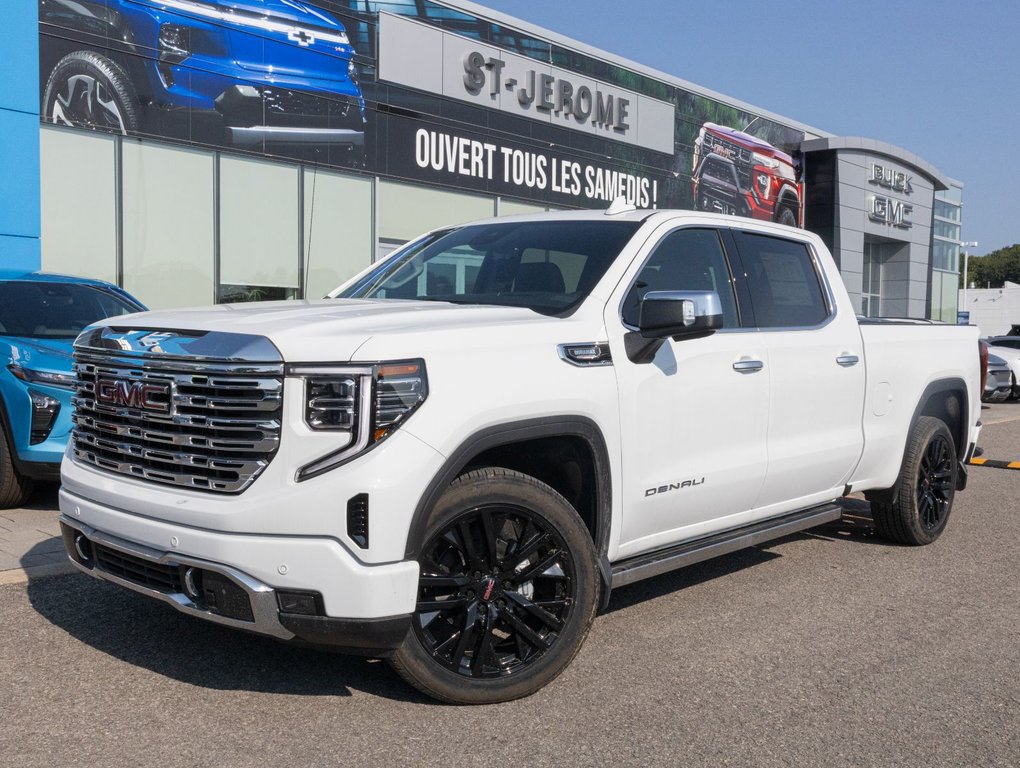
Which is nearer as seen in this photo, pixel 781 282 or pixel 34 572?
pixel 34 572

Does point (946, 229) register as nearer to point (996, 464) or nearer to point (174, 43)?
point (996, 464)

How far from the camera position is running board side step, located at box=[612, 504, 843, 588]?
4434 millimetres

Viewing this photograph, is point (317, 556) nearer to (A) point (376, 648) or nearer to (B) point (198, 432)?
(A) point (376, 648)

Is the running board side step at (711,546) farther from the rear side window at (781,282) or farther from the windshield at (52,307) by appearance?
the windshield at (52,307)

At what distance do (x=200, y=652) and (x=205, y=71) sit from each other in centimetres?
1339

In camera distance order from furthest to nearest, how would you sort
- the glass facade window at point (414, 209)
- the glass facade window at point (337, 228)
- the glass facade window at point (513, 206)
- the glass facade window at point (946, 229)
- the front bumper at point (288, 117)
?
1. the glass facade window at point (946, 229)
2. the glass facade window at point (513, 206)
3. the glass facade window at point (414, 209)
4. the glass facade window at point (337, 228)
5. the front bumper at point (288, 117)

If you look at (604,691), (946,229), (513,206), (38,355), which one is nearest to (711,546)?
(604,691)

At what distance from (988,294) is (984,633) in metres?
88.0

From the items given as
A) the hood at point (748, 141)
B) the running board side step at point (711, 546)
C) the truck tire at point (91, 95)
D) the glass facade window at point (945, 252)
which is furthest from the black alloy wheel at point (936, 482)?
the glass facade window at point (945, 252)

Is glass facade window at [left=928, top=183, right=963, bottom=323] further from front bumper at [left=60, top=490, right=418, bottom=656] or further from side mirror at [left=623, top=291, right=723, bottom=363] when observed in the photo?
front bumper at [left=60, top=490, right=418, bottom=656]

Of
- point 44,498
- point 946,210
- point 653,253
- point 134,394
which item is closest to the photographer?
point 134,394

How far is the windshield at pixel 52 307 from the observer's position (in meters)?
7.52

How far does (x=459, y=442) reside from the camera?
360 cm

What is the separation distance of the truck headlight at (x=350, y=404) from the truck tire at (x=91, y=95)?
12710 millimetres
